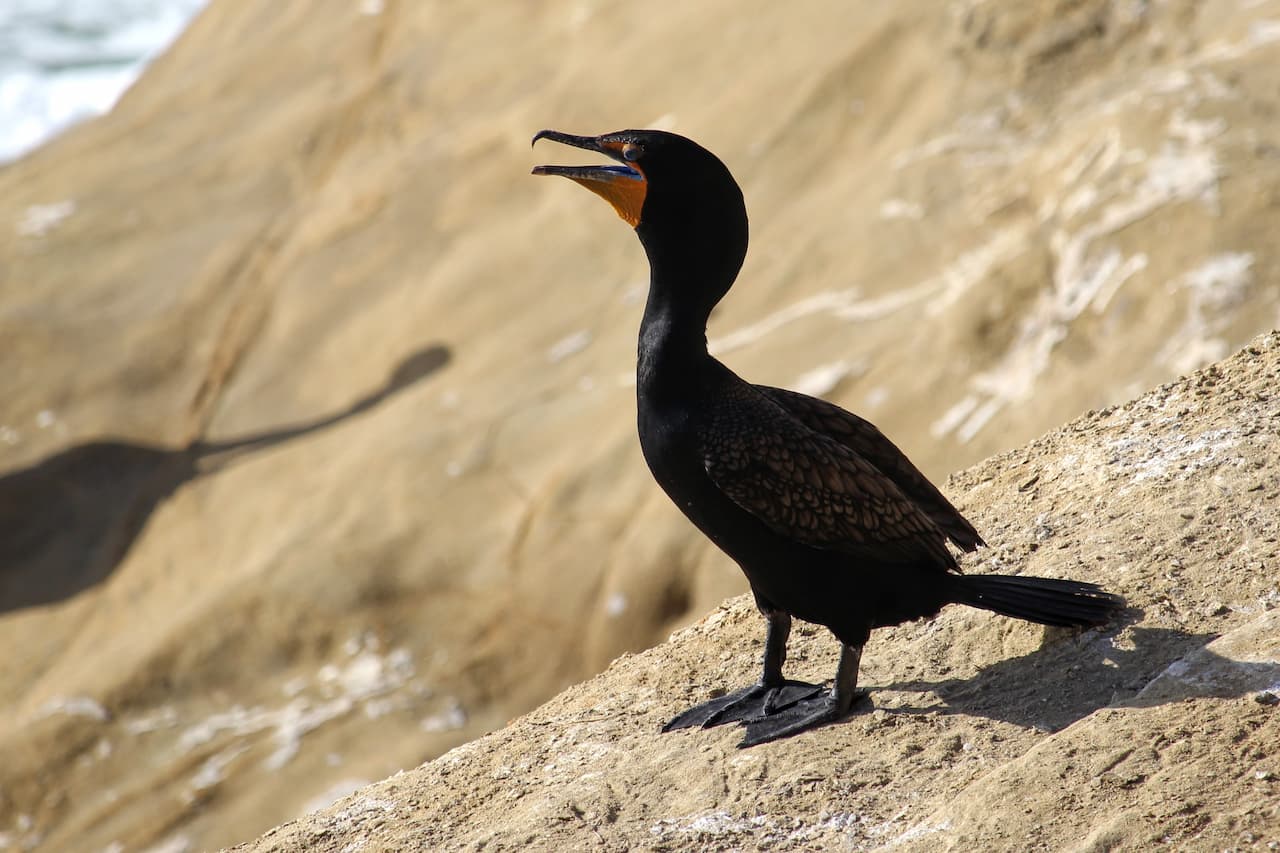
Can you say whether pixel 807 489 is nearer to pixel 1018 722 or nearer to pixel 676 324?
pixel 676 324

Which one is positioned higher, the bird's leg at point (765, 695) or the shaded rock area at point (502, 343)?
the bird's leg at point (765, 695)

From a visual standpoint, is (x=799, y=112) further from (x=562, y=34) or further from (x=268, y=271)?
(x=268, y=271)

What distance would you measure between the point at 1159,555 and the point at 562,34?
34.4ft

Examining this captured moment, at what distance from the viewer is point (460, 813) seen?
3781 mm

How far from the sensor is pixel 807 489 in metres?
3.53

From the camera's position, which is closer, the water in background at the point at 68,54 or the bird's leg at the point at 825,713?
the bird's leg at the point at 825,713

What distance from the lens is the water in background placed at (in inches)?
861

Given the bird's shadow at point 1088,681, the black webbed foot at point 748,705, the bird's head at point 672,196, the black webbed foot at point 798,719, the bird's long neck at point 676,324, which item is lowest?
the black webbed foot at point 748,705

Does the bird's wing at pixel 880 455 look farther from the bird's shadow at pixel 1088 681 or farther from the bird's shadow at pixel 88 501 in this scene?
the bird's shadow at pixel 88 501

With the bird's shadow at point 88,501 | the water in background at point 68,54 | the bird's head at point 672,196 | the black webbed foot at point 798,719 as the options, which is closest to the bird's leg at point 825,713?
the black webbed foot at point 798,719

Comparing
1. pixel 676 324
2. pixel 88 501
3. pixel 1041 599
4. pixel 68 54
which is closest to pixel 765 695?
pixel 1041 599

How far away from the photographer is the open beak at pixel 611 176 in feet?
11.8

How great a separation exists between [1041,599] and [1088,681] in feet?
0.74

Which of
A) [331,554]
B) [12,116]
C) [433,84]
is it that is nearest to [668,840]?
[331,554]
